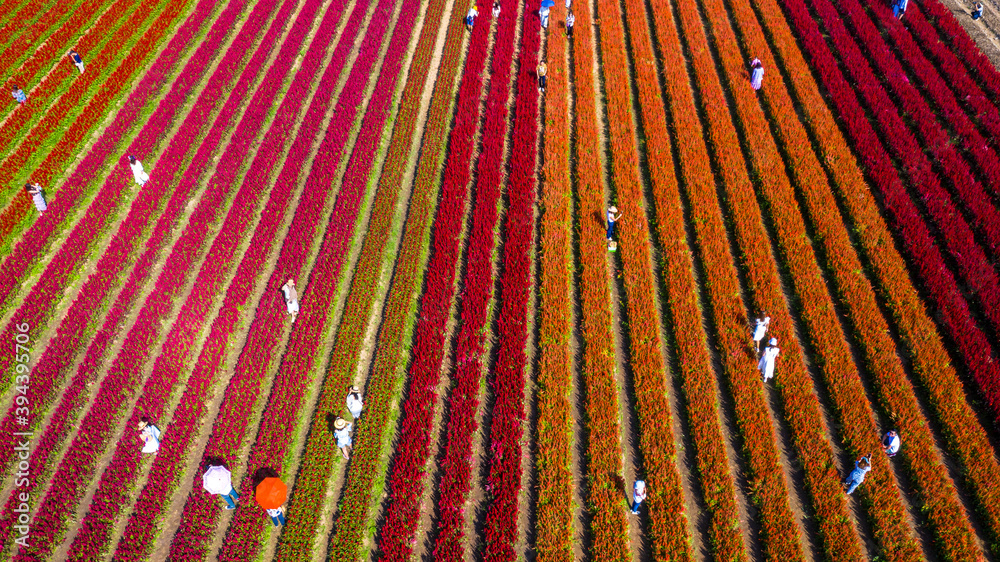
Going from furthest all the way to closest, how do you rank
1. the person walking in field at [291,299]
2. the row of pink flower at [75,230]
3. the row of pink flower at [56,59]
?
the row of pink flower at [56,59] → the row of pink flower at [75,230] → the person walking in field at [291,299]

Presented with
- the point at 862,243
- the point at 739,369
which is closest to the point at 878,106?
the point at 862,243

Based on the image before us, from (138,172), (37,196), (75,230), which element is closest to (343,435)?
(75,230)

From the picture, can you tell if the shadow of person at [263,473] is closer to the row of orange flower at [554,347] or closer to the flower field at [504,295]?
the flower field at [504,295]

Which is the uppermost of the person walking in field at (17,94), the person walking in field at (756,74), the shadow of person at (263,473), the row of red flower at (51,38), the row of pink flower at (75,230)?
the row of red flower at (51,38)

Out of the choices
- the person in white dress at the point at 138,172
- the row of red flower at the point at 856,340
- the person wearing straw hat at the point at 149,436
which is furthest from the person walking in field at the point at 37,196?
the row of red flower at the point at 856,340

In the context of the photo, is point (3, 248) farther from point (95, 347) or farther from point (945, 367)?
point (945, 367)

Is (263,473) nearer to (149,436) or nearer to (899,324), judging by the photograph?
(149,436)

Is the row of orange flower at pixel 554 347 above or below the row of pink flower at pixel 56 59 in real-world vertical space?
below
